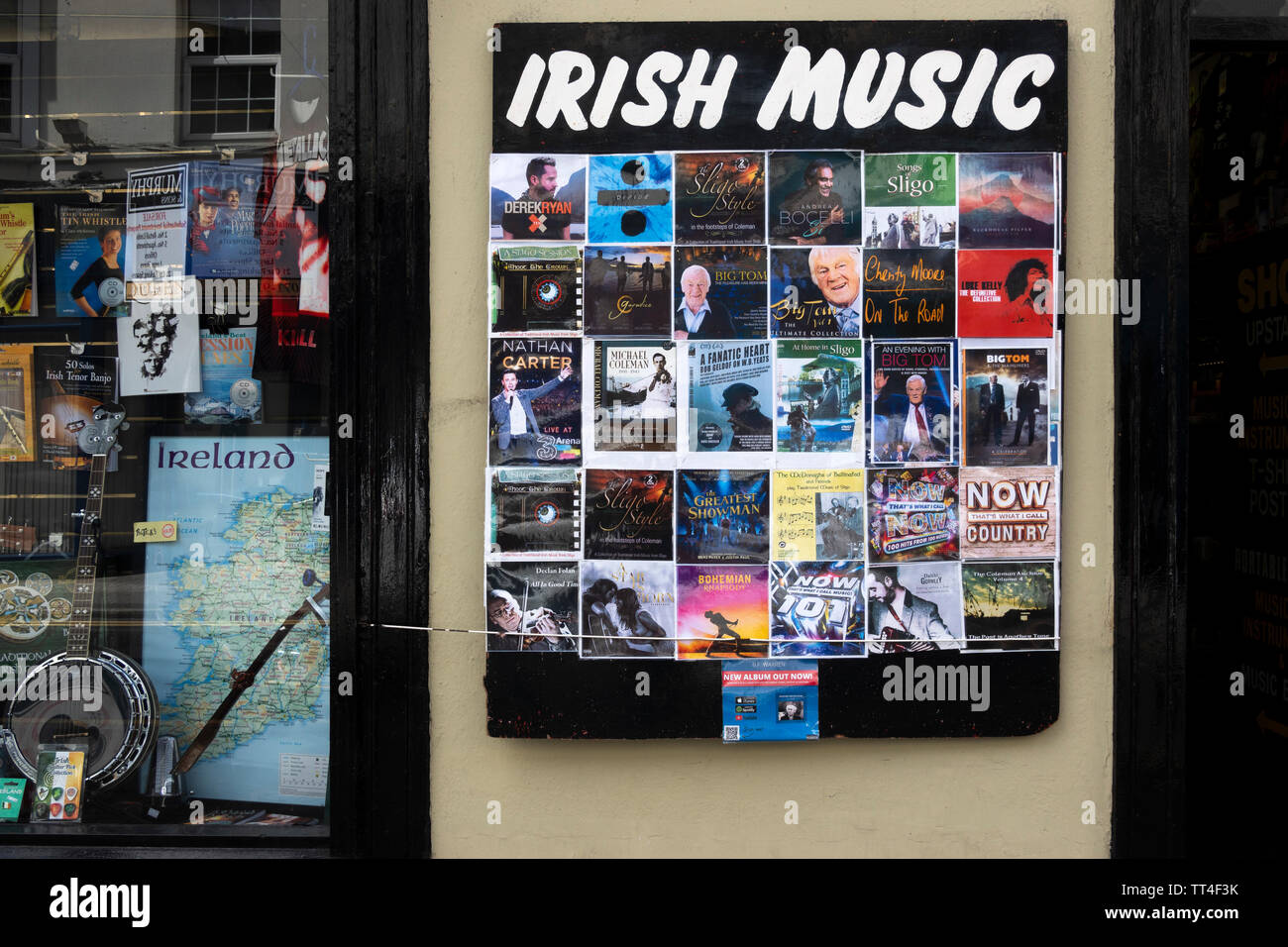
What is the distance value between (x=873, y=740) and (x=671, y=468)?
3.93ft

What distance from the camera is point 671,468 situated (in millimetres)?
3398

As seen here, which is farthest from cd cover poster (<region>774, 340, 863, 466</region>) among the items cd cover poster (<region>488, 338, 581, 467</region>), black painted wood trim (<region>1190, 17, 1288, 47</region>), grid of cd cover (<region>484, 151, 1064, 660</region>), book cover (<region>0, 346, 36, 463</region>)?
book cover (<region>0, 346, 36, 463</region>)

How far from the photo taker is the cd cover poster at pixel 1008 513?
3406mm

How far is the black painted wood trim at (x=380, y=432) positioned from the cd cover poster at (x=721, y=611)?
0.92 metres

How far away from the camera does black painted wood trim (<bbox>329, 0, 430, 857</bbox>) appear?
3451mm

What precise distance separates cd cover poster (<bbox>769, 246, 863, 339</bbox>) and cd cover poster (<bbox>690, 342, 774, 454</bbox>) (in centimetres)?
14

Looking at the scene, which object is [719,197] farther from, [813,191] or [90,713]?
[90,713]

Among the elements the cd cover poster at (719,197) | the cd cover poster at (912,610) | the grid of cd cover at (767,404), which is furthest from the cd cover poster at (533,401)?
the cd cover poster at (912,610)

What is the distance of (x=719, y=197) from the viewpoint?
3.40 m

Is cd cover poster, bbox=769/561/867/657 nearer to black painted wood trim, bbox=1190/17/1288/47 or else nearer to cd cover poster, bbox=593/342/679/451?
cd cover poster, bbox=593/342/679/451

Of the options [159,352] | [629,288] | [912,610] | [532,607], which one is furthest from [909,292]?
[159,352]

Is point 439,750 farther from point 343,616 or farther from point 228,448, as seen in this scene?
point 228,448

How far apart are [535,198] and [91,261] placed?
1766 millimetres

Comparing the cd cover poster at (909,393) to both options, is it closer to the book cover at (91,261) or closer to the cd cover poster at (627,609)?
the cd cover poster at (627,609)
